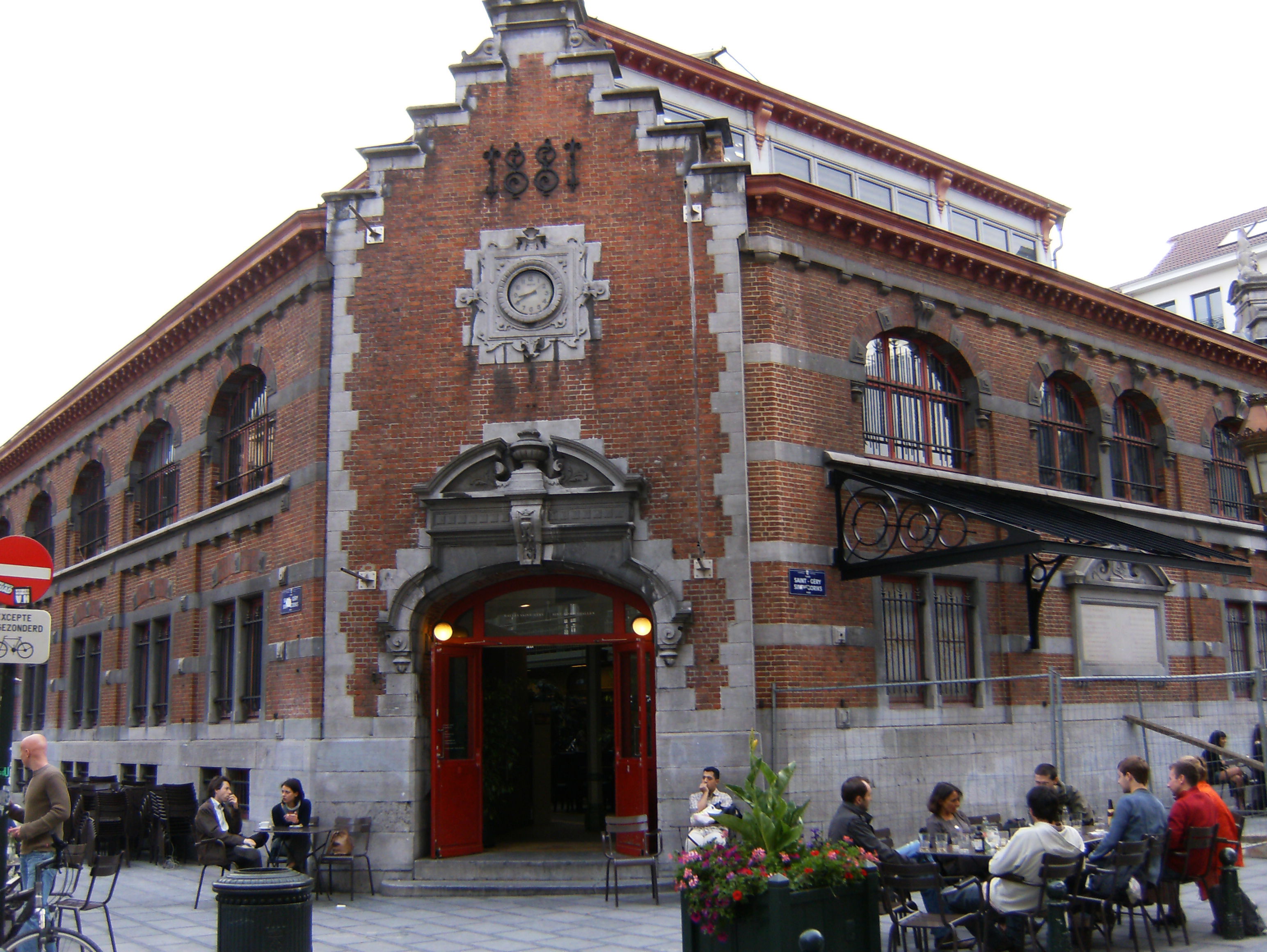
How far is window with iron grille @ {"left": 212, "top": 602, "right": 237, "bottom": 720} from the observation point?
17750 mm

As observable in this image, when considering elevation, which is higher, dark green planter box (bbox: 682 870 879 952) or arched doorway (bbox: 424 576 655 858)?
arched doorway (bbox: 424 576 655 858)

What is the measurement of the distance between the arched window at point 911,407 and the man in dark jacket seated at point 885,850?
6616mm

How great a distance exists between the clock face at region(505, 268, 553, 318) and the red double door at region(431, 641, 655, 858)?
434cm

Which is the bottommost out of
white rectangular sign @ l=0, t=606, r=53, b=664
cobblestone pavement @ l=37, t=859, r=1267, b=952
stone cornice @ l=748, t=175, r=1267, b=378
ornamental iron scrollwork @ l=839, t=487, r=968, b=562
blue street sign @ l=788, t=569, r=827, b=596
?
cobblestone pavement @ l=37, t=859, r=1267, b=952

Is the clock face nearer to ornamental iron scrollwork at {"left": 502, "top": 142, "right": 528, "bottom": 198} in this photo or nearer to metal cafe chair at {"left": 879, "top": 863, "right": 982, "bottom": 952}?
ornamental iron scrollwork at {"left": 502, "top": 142, "right": 528, "bottom": 198}

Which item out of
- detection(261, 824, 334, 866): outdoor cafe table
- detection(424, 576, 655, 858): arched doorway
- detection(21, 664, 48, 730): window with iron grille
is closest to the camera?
detection(261, 824, 334, 866): outdoor cafe table

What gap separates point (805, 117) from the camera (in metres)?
21.7

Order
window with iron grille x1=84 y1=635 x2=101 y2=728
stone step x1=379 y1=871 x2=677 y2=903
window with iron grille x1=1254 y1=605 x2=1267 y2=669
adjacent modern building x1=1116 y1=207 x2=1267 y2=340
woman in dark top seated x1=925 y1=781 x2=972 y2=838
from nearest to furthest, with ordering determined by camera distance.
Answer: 1. woman in dark top seated x1=925 y1=781 x2=972 y2=838
2. stone step x1=379 y1=871 x2=677 y2=903
3. window with iron grille x1=1254 y1=605 x2=1267 y2=669
4. window with iron grille x1=84 y1=635 x2=101 y2=728
5. adjacent modern building x1=1116 y1=207 x2=1267 y2=340

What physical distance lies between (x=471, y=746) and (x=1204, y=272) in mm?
45837

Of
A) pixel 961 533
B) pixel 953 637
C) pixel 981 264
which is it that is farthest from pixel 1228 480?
pixel 953 637

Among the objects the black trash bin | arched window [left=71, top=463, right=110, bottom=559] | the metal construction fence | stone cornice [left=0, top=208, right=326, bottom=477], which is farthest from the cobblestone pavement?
arched window [left=71, top=463, right=110, bottom=559]

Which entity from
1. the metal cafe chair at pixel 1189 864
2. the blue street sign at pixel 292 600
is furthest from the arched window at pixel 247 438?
the metal cafe chair at pixel 1189 864

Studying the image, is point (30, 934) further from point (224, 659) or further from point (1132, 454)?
point (1132, 454)

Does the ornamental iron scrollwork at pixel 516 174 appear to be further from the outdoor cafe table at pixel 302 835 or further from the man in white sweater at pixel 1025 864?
the man in white sweater at pixel 1025 864
